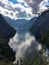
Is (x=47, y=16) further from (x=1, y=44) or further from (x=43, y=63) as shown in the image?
(x=43, y=63)

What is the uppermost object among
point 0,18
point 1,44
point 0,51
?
point 0,18

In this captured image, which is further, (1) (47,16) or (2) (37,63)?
(1) (47,16)

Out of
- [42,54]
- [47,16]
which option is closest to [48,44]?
[42,54]

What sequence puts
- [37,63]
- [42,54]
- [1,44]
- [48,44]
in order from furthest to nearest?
[48,44] < [1,44] < [42,54] < [37,63]

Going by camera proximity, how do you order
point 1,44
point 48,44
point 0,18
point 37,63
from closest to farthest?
1. point 37,63
2. point 1,44
3. point 48,44
4. point 0,18

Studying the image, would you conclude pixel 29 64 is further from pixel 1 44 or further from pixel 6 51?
pixel 1 44

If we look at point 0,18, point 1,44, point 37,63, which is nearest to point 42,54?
point 37,63

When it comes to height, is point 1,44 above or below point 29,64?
above

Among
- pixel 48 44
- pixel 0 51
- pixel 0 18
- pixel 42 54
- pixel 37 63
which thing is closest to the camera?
pixel 37 63

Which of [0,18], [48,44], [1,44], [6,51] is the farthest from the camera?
[0,18]
